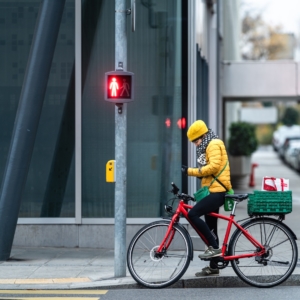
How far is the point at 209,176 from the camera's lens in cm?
881

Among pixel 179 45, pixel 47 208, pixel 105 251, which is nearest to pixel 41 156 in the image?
pixel 47 208

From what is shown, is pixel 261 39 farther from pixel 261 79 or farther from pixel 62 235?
pixel 62 235

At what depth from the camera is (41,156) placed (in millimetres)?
11461

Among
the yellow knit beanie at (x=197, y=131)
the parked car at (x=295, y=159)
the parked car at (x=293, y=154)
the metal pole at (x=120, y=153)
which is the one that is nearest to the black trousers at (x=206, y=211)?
the yellow knit beanie at (x=197, y=131)

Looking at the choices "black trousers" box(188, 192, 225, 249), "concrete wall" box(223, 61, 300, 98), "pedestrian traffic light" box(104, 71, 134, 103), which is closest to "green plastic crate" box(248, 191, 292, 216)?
"black trousers" box(188, 192, 225, 249)

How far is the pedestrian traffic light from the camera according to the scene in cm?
891

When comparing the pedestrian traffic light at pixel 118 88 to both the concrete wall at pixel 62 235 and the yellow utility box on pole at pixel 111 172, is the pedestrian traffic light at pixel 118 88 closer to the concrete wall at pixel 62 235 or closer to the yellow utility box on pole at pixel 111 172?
the yellow utility box on pole at pixel 111 172

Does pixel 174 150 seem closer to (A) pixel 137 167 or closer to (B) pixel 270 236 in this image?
(A) pixel 137 167

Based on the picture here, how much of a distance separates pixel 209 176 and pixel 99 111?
3.05 meters

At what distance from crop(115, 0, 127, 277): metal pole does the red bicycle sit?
0.39 metres

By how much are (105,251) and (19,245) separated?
4.33 ft

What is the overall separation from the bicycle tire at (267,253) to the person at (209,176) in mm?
275

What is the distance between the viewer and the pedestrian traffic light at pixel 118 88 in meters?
8.91

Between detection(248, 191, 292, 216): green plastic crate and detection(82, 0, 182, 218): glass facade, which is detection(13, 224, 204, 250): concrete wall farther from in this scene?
detection(248, 191, 292, 216): green plastic crate
